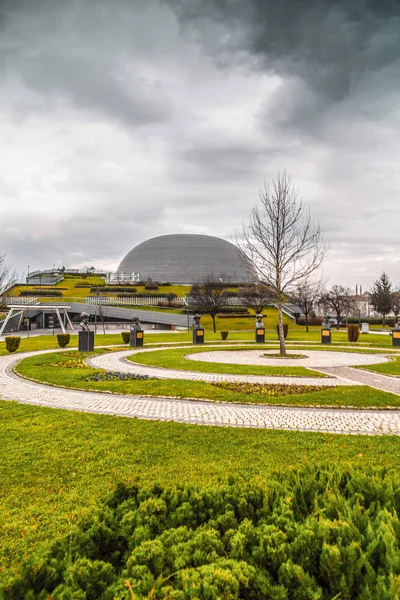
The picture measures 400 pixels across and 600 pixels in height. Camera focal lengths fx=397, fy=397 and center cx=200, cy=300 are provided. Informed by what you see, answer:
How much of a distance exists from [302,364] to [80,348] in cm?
1235

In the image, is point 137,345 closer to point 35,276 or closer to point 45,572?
point 45,572

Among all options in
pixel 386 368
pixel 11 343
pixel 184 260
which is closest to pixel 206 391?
pixel 386 368

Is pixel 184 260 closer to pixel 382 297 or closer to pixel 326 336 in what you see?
pixel 382 297

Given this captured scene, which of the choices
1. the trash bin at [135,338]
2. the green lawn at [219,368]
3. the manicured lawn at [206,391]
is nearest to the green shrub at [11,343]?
the trash bin at [135,338]

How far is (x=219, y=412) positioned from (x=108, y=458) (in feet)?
11.7

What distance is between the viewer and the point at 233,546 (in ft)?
8.73

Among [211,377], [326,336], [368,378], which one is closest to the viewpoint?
[368,378]

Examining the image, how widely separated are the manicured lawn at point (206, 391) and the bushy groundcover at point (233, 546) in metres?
6.26

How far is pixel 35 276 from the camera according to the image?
312 feet

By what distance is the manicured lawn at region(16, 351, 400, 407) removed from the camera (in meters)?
9.65

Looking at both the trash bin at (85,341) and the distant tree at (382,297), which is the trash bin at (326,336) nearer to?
the trash bin at (85,341)

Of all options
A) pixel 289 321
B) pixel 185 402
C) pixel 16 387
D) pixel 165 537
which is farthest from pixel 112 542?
pixel 289 321

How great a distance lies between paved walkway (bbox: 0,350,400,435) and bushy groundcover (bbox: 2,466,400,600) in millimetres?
4224

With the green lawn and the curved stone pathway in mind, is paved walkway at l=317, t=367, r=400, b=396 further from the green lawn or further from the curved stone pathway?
the curved stone pathway
